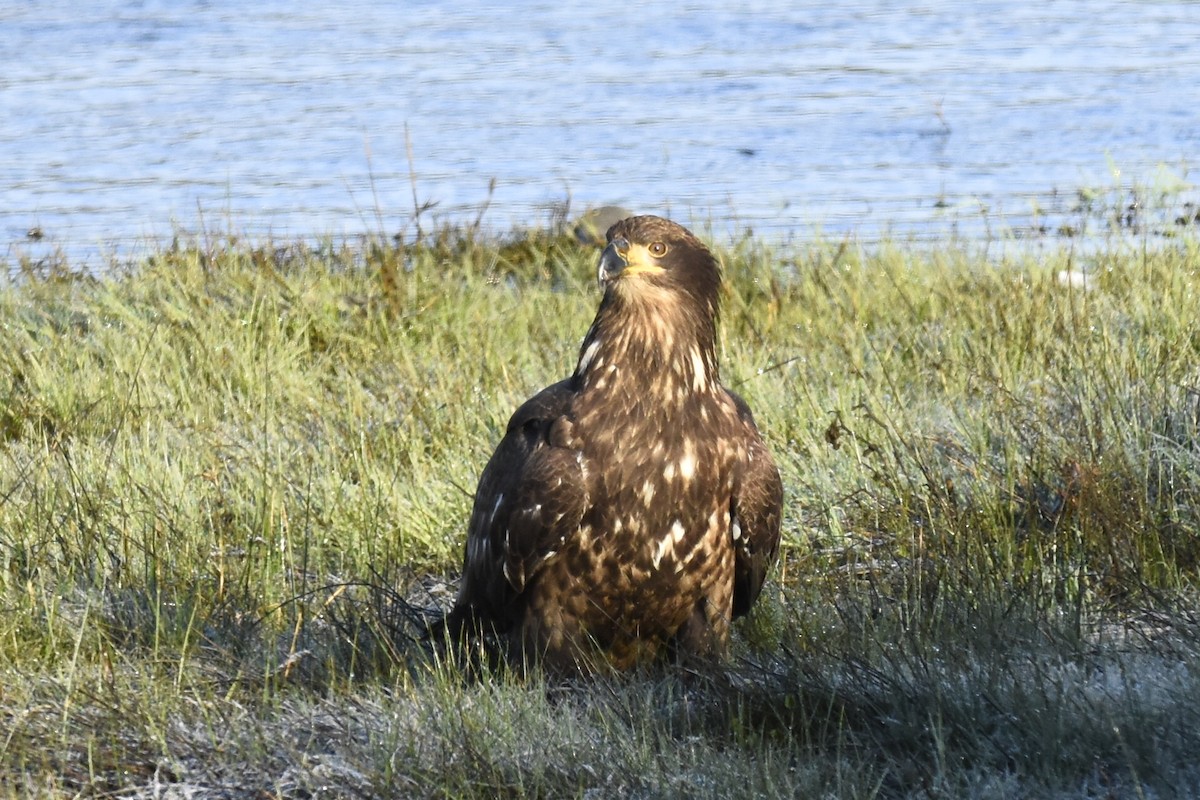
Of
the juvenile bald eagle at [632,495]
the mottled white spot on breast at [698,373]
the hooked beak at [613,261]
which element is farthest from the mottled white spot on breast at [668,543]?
the hooked beak at [613,261]

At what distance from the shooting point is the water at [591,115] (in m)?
11.4

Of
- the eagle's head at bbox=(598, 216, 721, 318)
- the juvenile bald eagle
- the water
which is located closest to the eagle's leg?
the juvenile bald eagle

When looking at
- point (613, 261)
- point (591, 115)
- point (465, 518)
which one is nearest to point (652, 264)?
point (613, 261)

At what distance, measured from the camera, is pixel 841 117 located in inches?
570

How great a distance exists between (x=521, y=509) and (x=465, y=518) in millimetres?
1315

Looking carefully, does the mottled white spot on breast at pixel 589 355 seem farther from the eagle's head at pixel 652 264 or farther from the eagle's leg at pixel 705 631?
the eagle's leg at pixel 705 631

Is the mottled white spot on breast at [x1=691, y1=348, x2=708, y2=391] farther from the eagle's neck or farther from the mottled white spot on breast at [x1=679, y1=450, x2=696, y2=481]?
the mottled white spot on breast at [x1=679, y1=450, x2=696, y2=481]

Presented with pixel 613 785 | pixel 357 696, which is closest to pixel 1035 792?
pixel 613 785

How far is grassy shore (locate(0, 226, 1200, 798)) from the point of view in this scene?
11.8 feet

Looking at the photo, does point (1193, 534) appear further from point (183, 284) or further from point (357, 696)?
point (183, 284)

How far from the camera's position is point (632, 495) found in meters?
4.12

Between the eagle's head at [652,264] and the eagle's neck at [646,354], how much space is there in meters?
0.03

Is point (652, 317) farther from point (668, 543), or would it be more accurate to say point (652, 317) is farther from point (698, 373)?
point (668, 543)

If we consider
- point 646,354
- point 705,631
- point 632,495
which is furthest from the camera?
point 705,631
